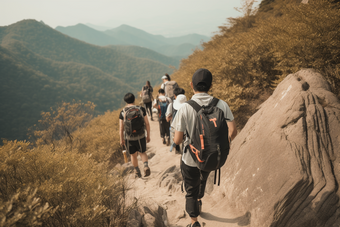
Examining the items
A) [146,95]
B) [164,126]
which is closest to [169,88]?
[164,126]

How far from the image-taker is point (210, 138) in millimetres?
1728

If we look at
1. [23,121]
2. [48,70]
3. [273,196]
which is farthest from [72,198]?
[48,70]

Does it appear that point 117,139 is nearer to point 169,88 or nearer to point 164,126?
point 164,126

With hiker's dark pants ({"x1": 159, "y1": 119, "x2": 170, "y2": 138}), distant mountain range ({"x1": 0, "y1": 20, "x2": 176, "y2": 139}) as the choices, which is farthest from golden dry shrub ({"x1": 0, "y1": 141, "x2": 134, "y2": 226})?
distant mountain range ({"x1": 0, "y1": 20, "x2": 176, "y2": 139})

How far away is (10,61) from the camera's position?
75188 mm

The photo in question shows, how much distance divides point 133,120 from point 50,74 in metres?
121

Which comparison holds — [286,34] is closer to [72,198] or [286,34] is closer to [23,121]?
[72,198]

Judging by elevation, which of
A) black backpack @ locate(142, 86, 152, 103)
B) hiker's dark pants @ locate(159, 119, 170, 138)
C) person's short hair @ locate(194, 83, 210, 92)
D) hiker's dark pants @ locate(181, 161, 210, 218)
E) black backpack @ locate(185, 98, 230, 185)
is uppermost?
person's short hair @ locate(194, 83, 210, 92)

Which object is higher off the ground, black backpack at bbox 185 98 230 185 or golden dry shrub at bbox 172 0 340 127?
golden dry shrub at bbox 172 0 340 127

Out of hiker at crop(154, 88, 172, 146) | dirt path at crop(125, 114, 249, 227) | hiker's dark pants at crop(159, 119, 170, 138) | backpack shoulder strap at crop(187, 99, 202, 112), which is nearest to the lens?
backpack shoulder strap at crop(187, 99, 202, 112)

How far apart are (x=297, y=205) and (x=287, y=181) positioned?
0.96 ft

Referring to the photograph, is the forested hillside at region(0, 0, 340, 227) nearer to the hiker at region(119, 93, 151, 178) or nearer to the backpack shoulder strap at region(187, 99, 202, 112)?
the hiker at region(119, 93, 151, 178)

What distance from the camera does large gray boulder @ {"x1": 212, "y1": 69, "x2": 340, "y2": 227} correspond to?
2123 mm

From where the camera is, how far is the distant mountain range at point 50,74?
58.2m
